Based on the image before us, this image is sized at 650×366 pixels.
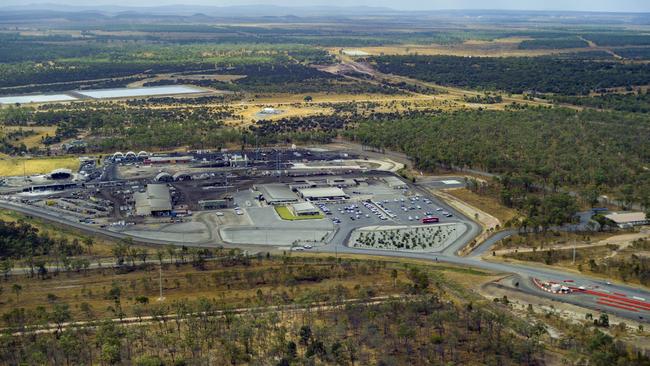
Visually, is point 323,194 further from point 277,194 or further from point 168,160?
point 168,160

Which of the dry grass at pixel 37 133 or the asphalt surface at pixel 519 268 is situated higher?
the dry grass at pixel 37 133

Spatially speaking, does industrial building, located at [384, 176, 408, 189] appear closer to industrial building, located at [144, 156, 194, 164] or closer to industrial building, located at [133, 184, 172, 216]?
industrial building, located at [133, 184, 172, 216]

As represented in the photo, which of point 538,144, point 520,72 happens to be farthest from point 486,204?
point 520,72

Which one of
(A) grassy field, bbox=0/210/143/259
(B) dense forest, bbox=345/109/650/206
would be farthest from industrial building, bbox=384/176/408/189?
(A) grassy field, bbox=0/210/143/259

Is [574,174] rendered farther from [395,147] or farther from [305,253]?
[305,253]

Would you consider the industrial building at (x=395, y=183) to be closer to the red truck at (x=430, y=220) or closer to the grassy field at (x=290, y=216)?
the red truck at (x=430, y=220)

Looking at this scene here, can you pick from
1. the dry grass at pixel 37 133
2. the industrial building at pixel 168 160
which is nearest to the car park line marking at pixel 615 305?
→ the industrial building at pixel 168 160
